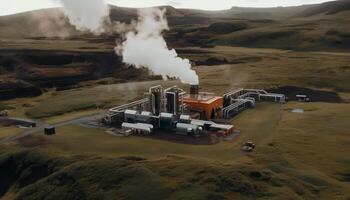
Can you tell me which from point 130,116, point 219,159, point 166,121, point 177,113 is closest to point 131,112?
point 130,116

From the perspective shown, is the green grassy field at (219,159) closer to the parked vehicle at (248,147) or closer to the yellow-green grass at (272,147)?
the yellow-green grass at (272,147)

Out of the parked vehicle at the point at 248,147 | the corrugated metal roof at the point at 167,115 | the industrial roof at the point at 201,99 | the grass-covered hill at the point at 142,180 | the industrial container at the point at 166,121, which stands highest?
the industrial roof at the point at 201,99

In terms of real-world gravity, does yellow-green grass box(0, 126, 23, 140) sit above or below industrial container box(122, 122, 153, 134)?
below

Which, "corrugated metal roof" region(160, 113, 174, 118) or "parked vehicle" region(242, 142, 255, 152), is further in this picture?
"corrugated metal roof" region(160, 113, 174, 118)

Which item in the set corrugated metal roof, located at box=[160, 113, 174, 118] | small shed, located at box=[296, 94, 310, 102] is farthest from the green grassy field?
corrugated metal roof, located at box=[160, 113, 174, 118]

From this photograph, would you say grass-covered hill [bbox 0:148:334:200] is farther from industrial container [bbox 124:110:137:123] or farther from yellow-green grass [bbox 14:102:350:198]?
industrial container [bbox 124:110:137:123]

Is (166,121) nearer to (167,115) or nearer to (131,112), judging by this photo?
(167,115)

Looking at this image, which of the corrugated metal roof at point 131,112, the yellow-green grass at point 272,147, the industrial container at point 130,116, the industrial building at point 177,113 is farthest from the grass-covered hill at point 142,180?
the corrugated metal roof at point 131,112

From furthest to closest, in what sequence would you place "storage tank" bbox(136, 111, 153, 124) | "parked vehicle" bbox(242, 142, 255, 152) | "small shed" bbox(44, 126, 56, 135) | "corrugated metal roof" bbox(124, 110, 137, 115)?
1. "corrugated metal roof" bbox(124, 110, 137, 115)
2. "storage tank" bbox(136, 111, 153, 124)
3. "small shed" bbox(44, 126, 56, 135)
4. "parked vehicle" bbox(242, 142, 255, 152)
